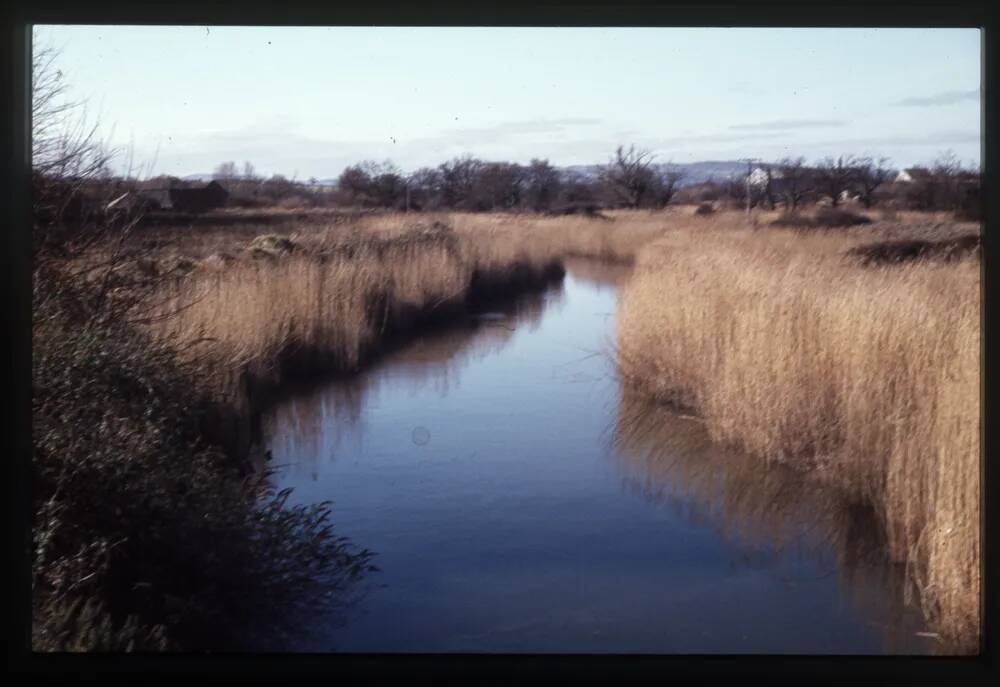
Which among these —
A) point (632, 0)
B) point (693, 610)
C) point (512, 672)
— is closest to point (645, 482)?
point (693, 610)

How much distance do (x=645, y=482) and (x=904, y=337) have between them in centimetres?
140

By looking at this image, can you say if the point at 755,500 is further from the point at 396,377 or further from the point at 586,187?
the point at 396,377

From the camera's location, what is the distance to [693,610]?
4.51m

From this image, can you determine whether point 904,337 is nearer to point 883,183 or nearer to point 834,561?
point 883,183

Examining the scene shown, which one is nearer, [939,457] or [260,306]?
[939,457]

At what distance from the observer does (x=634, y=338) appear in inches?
273

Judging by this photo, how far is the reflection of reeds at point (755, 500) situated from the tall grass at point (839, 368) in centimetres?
9

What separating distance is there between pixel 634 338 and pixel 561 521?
78.9 inches

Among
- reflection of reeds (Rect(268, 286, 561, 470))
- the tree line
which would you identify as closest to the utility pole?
the tree line

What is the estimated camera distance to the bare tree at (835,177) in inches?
203

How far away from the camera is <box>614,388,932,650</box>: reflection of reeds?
471 cm

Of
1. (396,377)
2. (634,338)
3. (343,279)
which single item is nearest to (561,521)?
(396,377)

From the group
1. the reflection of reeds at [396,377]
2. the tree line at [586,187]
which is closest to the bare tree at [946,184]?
the tree line at [586,187]

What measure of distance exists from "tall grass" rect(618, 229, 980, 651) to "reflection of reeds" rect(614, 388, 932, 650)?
0.31 ft
